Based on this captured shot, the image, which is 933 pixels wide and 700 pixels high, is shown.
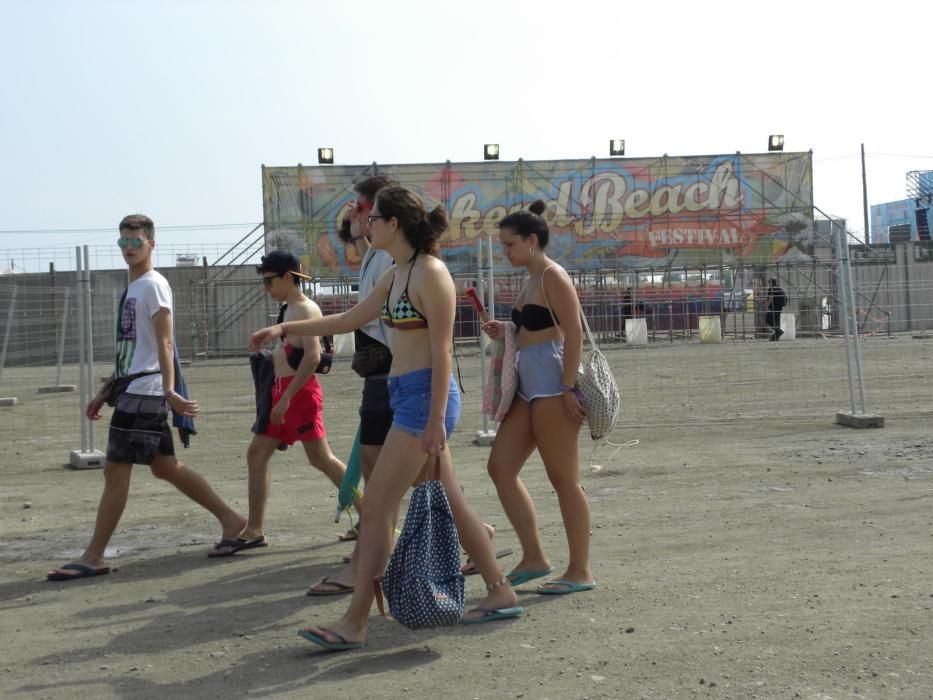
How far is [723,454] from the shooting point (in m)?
10.6

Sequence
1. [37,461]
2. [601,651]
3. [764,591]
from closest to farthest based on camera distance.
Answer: [601,651] → [764,591] → [37,461]

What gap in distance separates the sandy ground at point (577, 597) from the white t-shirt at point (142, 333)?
1.06 metres

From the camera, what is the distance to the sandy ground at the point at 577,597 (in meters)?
4.38

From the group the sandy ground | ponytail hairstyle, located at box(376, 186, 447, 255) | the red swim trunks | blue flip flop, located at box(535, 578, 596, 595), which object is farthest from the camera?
the red swim trunks

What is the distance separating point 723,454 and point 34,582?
6339 millimetres

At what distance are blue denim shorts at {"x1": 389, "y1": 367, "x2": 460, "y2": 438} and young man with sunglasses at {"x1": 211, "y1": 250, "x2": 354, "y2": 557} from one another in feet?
6.51

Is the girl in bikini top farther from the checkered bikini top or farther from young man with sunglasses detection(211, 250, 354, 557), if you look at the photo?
young man with sunglasses detection(211, 250, 354, 557)

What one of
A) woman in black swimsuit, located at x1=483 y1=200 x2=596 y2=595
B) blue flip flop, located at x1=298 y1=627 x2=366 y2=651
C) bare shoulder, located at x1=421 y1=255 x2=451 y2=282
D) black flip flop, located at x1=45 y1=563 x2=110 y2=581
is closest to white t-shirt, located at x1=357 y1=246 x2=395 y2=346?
woman in black swimsuit, located at x1=483 y1=200 x2=596 y2=595

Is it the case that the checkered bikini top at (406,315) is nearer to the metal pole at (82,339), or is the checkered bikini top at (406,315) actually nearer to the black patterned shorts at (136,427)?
the black patterned shorts at (136,427)

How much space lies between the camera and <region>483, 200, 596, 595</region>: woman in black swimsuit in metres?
5.62

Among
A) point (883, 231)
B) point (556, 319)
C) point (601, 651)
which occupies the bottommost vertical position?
point (601, 651)

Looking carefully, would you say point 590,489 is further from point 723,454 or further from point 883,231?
point 883,231

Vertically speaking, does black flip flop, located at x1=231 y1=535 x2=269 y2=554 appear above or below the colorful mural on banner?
below

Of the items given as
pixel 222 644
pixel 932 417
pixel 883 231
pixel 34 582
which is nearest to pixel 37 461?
pixel 34 582
